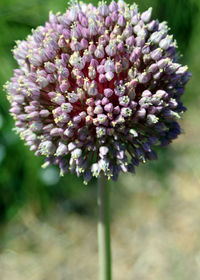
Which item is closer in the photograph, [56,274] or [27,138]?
[27,138]

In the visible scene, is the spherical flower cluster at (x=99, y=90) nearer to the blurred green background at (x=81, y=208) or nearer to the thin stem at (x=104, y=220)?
the thin stem at (x=104, y=220)

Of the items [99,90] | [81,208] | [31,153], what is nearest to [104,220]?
[99,90]

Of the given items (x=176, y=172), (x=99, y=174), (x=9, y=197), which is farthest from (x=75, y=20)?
(x=176, y=172)

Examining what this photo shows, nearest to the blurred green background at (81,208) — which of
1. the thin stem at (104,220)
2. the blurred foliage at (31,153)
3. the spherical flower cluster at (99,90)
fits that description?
the blurred foliage at (31,153)

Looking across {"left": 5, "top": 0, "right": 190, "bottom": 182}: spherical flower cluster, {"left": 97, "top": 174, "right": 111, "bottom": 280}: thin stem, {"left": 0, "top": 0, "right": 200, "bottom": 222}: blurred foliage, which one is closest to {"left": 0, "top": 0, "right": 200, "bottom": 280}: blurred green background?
{"left": 0, "top": 0, "right": 200, "bottom": 222}: blurred foliage

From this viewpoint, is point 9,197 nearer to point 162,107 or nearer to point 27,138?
point 27,138

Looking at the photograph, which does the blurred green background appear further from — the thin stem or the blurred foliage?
the thin stem
